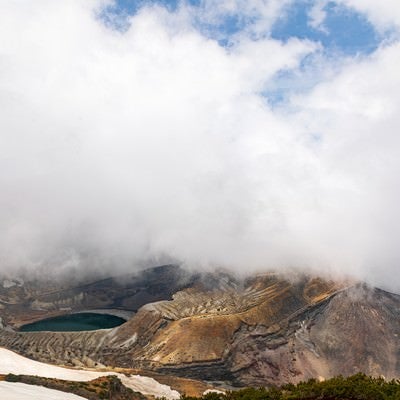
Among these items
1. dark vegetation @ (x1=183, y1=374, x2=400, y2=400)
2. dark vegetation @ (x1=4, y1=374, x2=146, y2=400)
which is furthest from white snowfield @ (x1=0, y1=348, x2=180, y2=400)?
dark vegetation @ (x1=183, y1=374, x2=400, y2=400)

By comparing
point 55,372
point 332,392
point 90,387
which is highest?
point 55,372

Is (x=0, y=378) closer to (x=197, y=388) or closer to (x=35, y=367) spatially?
(x=35, y=367)

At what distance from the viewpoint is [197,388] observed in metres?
177

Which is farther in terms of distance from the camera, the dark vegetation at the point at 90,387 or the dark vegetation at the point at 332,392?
the dark vegetation at the point at 90,387

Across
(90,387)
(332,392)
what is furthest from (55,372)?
(332,392)

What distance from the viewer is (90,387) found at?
306ft

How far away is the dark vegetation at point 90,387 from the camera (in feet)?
277

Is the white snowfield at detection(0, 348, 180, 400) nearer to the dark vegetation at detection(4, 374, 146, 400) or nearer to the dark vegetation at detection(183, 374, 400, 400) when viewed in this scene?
the dark vegetation at detection(4, 374, 146, 400)

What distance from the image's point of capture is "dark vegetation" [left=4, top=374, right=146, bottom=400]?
277ft

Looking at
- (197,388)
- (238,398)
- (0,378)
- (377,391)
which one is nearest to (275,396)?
(238,398)

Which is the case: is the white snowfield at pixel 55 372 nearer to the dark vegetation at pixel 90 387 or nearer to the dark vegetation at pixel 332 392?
the dark vegetation at pixel 90 387

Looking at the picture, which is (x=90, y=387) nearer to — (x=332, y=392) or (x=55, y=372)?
(x=55, y=372)

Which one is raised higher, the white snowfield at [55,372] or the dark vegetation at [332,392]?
the white snowfield at [55,372]

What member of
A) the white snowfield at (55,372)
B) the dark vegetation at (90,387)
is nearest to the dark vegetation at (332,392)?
the dark vegetation at (90,387)
